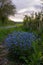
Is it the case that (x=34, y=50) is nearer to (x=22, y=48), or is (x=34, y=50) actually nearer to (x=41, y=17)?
(x=22, y=48)

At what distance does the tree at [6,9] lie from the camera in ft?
131

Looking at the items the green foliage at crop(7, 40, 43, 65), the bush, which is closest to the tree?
the green foliage at crop(7, 40, 43, 65)

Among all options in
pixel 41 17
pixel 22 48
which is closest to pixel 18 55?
pixel 22 48

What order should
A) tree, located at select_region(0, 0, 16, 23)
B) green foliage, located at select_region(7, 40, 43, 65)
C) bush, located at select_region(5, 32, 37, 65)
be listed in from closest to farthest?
green foliage, located at select_region(7, 40, 43, 65) → bush, located at select_region(5, 32, 37, 65) → tree, located at select_region(0, 0, 16, 23)

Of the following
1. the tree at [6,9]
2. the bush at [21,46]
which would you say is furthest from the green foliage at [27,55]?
the tree at [6,9]

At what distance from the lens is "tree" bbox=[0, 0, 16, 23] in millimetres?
39969

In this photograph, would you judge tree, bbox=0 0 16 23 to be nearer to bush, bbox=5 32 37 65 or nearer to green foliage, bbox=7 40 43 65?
green foliage, bbox=7 40 43 65

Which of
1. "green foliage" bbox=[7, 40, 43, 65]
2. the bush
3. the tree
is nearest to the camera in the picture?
"green foliage" bbox=[7, 40, 43, 65]

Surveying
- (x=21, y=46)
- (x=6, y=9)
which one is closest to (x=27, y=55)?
(x=21, y=46)

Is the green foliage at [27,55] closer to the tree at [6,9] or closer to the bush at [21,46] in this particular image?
the bush at [21,46]

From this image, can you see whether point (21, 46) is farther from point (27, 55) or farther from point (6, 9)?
point (6, 9)

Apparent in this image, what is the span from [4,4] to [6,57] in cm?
3230

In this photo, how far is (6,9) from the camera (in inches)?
1601

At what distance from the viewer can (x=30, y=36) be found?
8.30 metres
